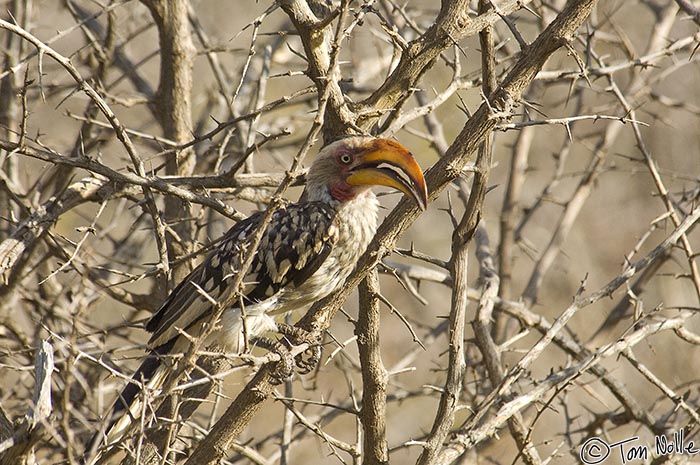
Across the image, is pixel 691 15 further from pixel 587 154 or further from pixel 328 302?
pixel 587 154

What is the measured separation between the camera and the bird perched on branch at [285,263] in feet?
11.0

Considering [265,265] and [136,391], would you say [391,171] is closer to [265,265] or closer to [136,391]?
[265,265]

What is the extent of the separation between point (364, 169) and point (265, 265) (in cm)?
56

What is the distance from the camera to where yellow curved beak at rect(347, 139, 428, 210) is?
2.80 meters

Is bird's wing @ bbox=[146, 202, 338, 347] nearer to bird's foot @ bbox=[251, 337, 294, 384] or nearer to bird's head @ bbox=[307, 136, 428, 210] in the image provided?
bird's head @ bbox=[307, 136, 428, 210]

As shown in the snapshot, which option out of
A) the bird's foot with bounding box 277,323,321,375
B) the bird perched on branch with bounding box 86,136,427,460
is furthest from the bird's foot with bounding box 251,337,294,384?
the bird perched on branch with bounding box 86,136,427,460

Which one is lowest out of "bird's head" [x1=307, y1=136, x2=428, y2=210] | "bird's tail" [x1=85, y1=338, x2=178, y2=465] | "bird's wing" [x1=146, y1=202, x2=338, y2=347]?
"bird's tail" [x1=85, y1=338, x2=178, y2=465]

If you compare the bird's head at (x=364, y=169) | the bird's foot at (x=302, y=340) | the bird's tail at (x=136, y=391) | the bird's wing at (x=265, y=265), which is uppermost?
the bird's head at (x=364, y=169)

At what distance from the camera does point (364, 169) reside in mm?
3320

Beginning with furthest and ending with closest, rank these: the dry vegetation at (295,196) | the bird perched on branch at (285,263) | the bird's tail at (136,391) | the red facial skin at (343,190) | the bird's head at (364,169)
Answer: the red facial skin at (343,190)
the bird perched on branch at (285,263)
the bird's tail at (136,391)
the bird's head at (364,169)
the dry vegetation at (295,196)

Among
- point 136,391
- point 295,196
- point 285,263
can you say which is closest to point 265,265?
point 285,263

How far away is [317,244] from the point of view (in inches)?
134

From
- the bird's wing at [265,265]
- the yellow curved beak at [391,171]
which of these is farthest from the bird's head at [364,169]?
the bird's wing at [265,265]

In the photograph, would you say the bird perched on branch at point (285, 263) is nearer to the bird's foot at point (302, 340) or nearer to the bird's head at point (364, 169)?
the bird's head at point (364, 169)
